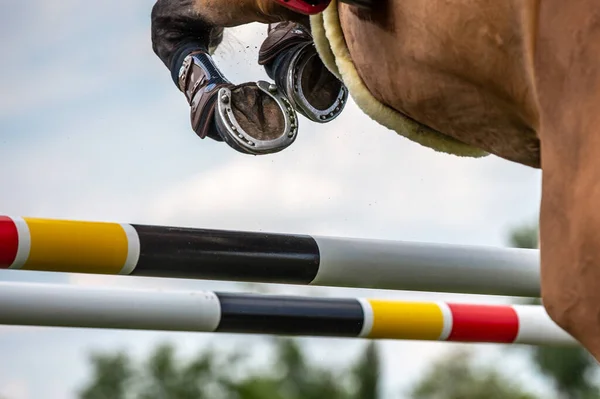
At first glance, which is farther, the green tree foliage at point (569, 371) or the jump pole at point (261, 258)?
the green tree foliage at point (569, 371)

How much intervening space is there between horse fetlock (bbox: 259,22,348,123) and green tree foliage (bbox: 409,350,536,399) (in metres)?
11.0

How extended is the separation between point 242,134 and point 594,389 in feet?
33.9

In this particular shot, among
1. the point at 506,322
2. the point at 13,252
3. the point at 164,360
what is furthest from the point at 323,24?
the point at 164,360

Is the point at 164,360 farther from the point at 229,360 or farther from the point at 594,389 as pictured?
the point at 594,389

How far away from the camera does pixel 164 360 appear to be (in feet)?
44.1

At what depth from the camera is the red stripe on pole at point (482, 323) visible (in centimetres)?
210

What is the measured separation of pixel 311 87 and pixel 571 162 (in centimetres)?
97

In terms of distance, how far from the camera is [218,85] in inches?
76.6

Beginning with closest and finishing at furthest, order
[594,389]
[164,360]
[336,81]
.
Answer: [336,81] < [594,389] < [164,360]

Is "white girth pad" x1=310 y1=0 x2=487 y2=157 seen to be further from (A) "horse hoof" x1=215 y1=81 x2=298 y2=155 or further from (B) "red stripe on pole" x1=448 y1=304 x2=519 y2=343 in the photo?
(B) "red stripe on pole" x1=448 y1=304 x2=519 y2=343

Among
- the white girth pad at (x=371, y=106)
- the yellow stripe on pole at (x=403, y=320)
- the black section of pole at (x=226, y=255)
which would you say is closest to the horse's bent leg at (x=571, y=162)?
the white girth pad at (x=371, y=106)

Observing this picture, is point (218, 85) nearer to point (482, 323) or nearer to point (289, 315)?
point (289, 315)

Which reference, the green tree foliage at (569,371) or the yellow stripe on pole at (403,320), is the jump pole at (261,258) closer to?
the yellow stripe on pole at (403,320)

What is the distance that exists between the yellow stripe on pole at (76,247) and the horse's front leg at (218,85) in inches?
15.3
